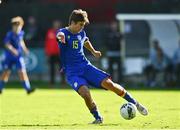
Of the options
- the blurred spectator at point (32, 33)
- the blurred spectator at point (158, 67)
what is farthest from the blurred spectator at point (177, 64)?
the blurred spectator at point (32, 33)

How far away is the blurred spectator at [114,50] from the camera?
29438 mm

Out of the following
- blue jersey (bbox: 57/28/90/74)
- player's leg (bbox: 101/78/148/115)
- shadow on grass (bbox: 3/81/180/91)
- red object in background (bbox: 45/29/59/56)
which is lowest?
shadow on grass (bbox: 3/81/180/91)

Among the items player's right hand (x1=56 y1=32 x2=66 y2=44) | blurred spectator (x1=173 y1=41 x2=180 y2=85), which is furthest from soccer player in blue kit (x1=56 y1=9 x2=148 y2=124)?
blurred spectator (x1=173 y1=41 x2=180 y2=85)

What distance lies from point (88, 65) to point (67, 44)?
58 cm

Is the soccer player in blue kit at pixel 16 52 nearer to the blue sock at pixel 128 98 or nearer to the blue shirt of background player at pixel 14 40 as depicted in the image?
the blue shirt of background player at pixel 14 40

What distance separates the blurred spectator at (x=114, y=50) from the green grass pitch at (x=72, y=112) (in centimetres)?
453

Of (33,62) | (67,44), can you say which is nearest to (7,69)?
(33,62)

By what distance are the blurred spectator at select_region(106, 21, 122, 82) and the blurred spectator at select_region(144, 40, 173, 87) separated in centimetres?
114

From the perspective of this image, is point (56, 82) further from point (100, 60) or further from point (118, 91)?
point (118, 91)

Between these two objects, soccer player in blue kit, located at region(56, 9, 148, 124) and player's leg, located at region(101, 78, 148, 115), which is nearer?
soccer player in blue kit, located at region(56, 9, 148, 124)

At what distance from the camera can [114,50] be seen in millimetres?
29750

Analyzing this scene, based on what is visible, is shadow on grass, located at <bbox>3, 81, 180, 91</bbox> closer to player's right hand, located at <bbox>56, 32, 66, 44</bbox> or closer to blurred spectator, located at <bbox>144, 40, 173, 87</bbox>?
blurred spectator, located at <bbox>144, 40, 173, 87</bbox>

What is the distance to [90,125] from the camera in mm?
13570

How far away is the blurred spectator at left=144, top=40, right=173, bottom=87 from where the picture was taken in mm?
29297
